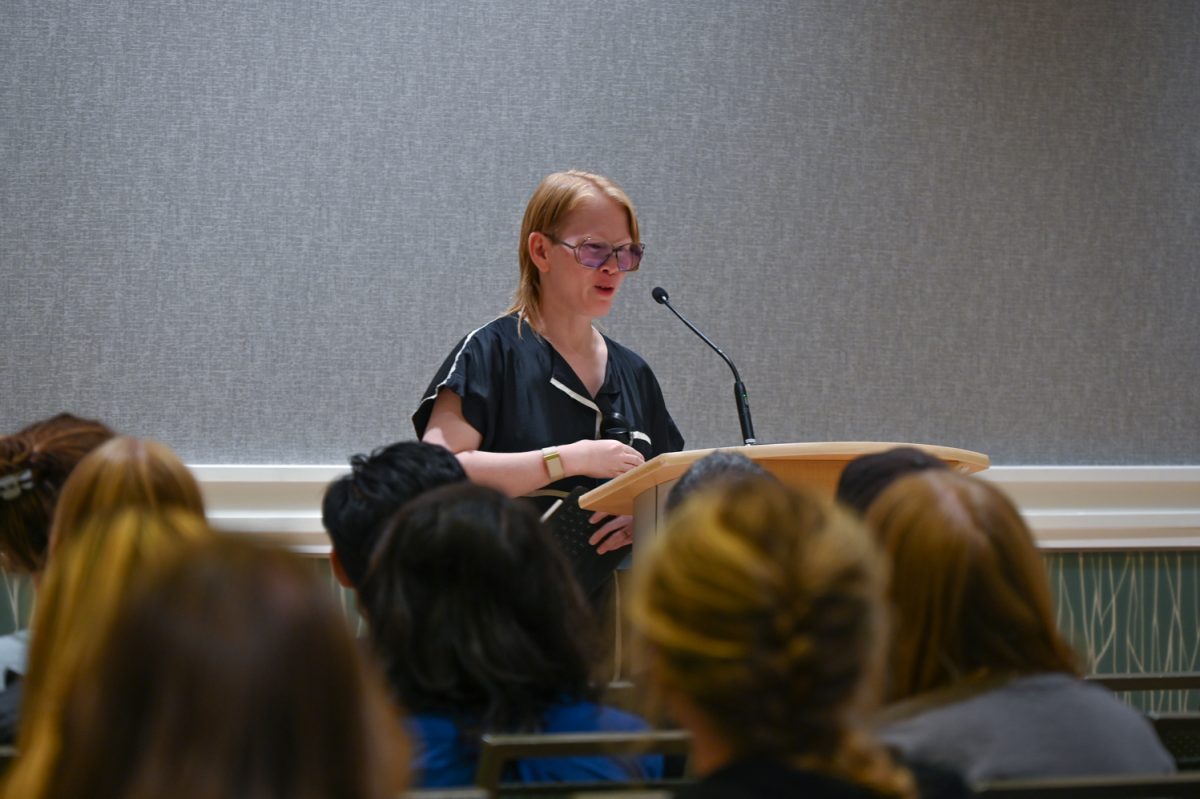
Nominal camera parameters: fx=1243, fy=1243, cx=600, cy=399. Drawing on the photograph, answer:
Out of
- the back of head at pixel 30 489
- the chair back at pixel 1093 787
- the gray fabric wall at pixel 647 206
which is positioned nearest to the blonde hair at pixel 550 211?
the gray fabric wall at pixel 647 206

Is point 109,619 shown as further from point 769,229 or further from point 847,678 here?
point 769,229

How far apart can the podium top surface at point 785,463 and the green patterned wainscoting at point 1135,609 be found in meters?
1.59

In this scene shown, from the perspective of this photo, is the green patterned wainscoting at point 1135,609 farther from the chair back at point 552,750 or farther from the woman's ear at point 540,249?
the chair back at point 552,750

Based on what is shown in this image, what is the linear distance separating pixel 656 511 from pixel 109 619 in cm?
161

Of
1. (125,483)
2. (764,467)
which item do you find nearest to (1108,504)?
(764,467)

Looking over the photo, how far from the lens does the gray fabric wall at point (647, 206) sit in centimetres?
334

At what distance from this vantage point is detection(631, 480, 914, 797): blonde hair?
2.87 feet

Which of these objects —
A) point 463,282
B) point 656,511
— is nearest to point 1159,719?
point 656,511

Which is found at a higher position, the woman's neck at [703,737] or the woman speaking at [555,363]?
the woman speaking at [555,363]

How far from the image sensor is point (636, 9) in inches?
141

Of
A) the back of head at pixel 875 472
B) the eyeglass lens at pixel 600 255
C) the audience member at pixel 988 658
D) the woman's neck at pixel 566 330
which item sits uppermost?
the eyeglass lens at pixel 600 255

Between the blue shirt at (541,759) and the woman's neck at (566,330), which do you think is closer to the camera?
the blue shirt at (541,759)

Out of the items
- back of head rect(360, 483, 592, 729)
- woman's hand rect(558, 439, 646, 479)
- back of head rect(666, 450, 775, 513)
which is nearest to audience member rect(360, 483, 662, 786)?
back of head rect(360, 483, 592, 729)

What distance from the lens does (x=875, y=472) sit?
4.90 ft
